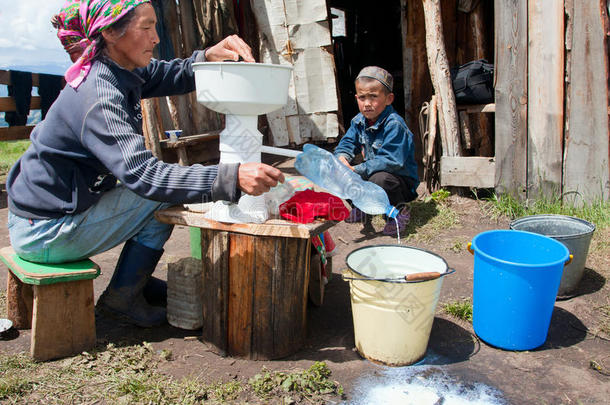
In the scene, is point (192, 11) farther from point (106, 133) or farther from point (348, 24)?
point (348, 24)

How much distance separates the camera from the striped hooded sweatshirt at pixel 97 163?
2.17m

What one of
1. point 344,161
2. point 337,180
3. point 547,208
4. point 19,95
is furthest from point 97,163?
point 19,95

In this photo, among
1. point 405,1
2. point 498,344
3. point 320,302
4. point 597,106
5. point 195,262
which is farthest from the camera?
point 405,1

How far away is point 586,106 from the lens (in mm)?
4164

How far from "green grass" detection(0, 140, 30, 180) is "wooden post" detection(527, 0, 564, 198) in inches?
292

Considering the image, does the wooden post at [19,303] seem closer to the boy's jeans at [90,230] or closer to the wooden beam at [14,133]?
the boy's jeans at [90,230]

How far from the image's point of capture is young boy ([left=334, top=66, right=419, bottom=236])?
4.26 m


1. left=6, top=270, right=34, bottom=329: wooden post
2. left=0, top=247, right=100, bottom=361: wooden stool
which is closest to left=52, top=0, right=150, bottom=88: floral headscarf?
left=0, top=247, right=100, bottom=361: wooden stool

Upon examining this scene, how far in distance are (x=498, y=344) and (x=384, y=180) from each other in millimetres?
1960

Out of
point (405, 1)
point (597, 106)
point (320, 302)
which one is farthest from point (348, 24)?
point (320, 302)

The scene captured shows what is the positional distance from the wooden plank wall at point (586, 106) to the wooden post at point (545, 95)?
0.22 feet

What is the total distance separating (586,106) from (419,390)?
3132 millimetres

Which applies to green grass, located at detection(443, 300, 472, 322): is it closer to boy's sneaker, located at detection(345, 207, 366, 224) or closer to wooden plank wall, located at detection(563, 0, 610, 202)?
boy's sneaker, located at detection(345, 207, 366, 224)

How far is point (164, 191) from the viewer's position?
218 cm
